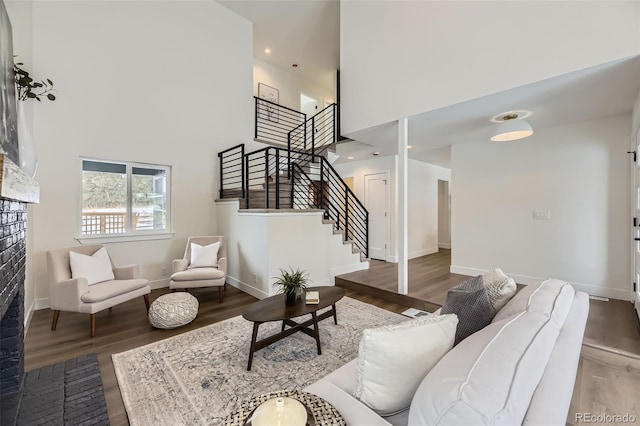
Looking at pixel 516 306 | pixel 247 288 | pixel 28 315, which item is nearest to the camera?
pixel 516 306

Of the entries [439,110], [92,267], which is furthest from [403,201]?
[92,267]

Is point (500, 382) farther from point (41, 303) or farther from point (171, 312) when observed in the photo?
point (41, 303)

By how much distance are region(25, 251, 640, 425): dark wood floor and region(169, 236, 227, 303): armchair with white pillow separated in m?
0.32

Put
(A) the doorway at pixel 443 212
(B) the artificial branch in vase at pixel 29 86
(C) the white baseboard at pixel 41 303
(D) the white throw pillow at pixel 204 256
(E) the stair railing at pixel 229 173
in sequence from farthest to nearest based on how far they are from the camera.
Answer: (A) the doorway at pixel 443 212
(E) the stair railing at pixel 229 173
(D) the white throw pillow at pixel 204 256
(C) the white baseboard at pixel 41 303
(B) the artificial branch in vase at pixel 29 86

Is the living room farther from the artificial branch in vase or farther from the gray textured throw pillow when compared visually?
the gray textured throw pillow

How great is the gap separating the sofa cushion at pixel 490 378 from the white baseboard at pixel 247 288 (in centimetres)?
318

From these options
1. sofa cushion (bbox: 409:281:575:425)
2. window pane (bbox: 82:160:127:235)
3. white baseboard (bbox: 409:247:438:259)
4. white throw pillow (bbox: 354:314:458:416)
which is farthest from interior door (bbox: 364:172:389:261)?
white throw pillow (bbox: 354:314:458:416)

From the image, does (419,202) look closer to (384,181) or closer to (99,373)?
(384,181)

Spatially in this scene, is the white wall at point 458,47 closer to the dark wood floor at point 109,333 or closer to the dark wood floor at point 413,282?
the dark wood floor at point 413,282

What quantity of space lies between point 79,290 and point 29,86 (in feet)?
8.69

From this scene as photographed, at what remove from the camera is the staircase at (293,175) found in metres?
4.66

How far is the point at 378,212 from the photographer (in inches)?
253

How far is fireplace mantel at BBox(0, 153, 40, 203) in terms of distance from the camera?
3.63 feet

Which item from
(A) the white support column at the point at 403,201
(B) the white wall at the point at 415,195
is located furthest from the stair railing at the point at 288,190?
(A) the white support column at the point at 403,201
